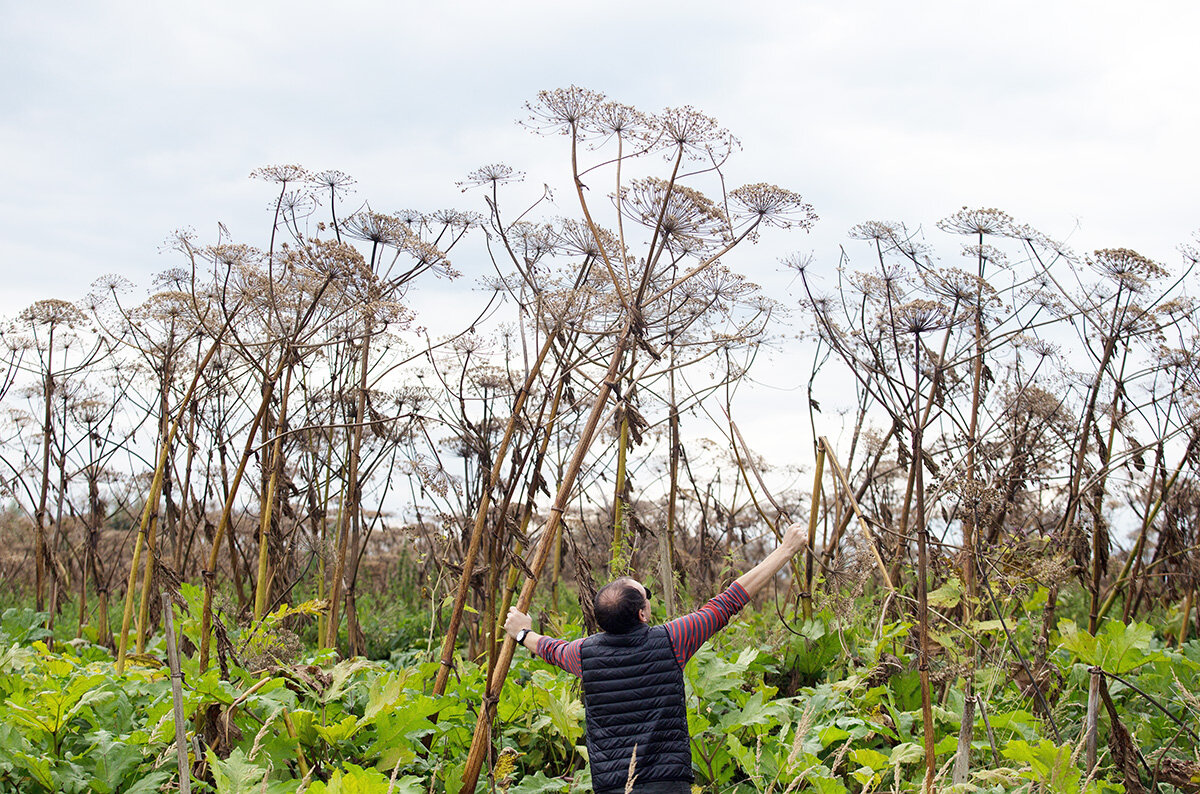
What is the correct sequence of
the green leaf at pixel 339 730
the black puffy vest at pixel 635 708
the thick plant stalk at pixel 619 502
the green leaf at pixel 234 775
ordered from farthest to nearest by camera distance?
the thick plant stalk at pixel 619 502, the green leaf at pixel 339 730, the black puffy vest at pixel 635 708, the green leaf at pixel 234 775

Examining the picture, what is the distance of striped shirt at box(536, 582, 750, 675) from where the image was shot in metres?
3.85

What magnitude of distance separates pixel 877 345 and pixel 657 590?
8.60ft

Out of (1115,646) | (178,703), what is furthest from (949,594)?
(178,703)

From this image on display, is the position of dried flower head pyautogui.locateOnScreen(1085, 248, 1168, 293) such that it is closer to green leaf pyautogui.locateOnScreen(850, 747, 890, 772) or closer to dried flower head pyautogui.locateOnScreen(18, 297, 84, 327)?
green leaf pyautogui.locateOnScreen(850, 747, 890, 772)

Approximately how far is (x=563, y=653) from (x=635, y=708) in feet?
1.46

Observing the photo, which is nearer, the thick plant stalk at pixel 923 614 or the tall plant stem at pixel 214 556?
the thick plant stalk at pixel 923 614

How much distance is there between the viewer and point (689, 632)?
12.6 ft

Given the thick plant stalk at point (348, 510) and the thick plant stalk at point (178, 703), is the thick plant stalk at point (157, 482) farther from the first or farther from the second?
the thick plant stalk at point (178, 703)

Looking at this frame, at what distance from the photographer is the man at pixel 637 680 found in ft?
11.9

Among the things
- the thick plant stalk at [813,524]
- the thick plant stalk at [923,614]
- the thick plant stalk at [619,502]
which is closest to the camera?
the thick plant stalk at [923,614]

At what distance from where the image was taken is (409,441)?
7.92 metres

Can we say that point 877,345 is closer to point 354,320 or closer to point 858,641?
point 858,641

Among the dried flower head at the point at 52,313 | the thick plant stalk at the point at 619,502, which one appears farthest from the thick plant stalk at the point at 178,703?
the dried flower head at the point at 52,313

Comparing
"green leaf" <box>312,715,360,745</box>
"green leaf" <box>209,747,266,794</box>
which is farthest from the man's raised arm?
"green leaf" <box>209,747,266,794</box>
